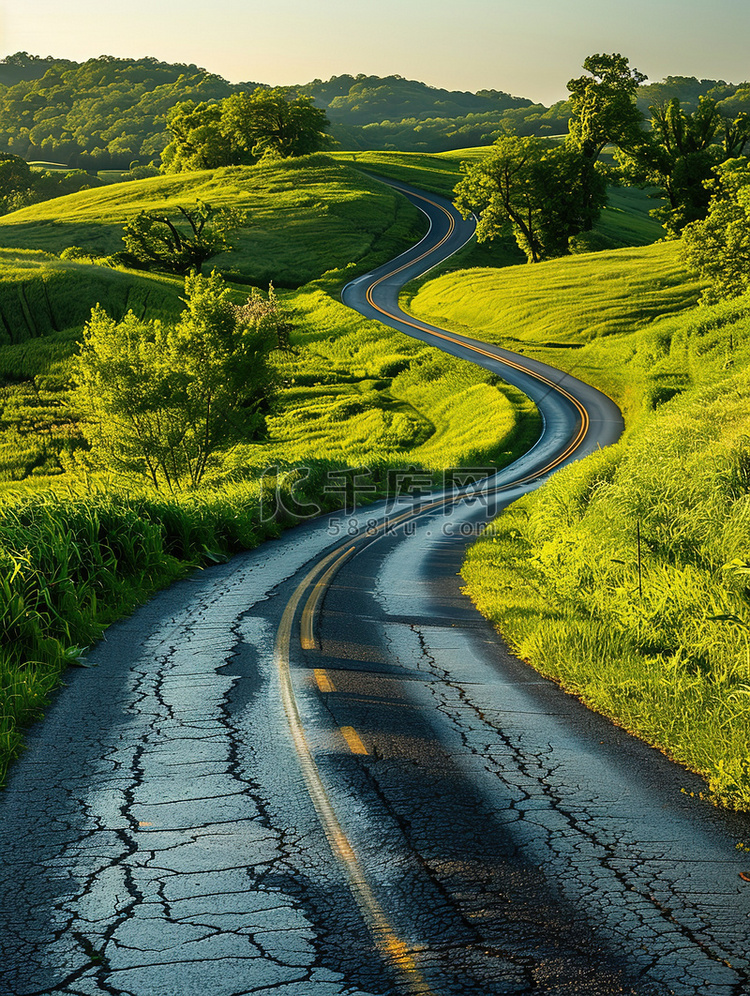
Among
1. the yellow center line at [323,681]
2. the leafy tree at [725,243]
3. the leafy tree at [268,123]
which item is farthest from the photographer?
the leafy tree at [268,123]

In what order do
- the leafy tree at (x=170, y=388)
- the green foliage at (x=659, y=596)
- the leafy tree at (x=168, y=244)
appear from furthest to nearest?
the leafy tree at (x=168, y=244)
the leafy tree at (x=170, y=388)
the green foliage at (x=659, y=596)

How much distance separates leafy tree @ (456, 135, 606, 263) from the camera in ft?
243

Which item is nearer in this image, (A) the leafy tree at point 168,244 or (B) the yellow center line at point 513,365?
(B) the yellow center line at point 513,365

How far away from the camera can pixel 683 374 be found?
139 ft

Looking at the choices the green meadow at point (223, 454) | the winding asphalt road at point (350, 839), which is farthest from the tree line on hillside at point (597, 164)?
the winding asphalt road at point (350, 839)

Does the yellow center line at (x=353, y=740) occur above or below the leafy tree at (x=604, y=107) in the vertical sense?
below

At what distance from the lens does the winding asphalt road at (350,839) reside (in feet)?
13.5

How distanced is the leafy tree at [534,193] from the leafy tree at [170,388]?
51.6 m

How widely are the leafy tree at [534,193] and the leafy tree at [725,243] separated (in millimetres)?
26648

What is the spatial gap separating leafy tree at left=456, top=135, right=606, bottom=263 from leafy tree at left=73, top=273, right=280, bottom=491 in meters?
51.6

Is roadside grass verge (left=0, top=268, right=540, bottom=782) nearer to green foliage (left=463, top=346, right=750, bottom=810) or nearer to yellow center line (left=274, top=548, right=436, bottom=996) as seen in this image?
yellow center line (left=274, top=548, right=436, bottom=996)

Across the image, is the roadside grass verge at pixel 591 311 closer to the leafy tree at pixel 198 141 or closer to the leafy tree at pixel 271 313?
the leafy tree at pixel 271 313

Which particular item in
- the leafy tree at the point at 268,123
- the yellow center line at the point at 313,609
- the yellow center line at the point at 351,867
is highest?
the leafy tree at the point at 268,123

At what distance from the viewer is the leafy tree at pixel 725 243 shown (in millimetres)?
47906
